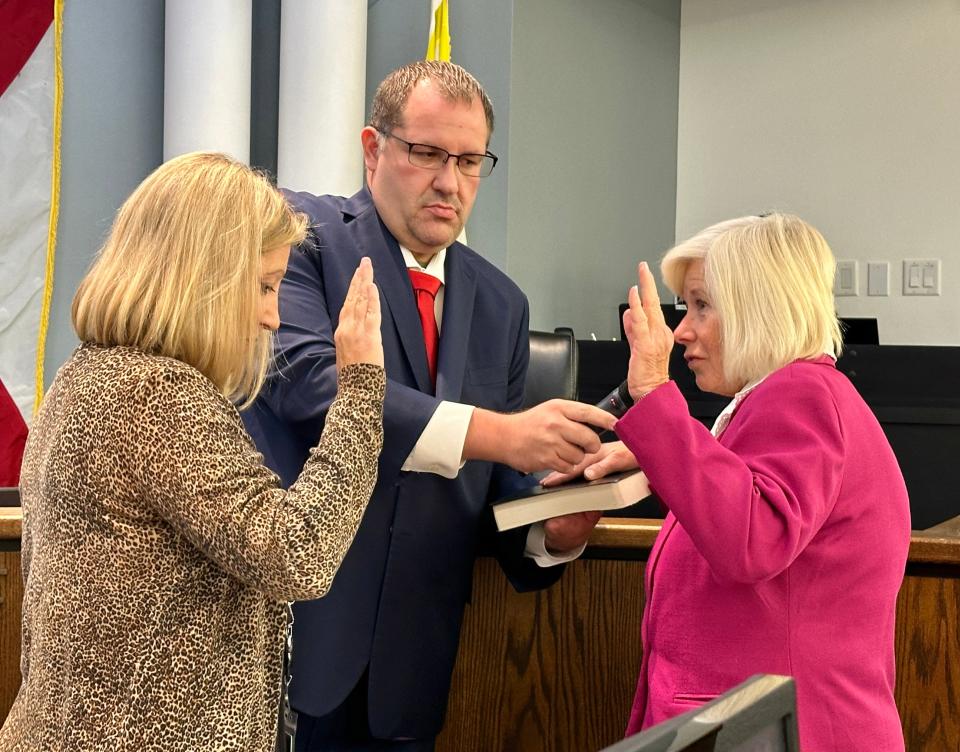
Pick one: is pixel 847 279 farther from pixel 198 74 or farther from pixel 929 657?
pixel 929 657

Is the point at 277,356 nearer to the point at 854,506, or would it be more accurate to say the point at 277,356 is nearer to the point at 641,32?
the point at 854,506

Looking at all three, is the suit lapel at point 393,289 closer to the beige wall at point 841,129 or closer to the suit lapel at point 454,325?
the suit lapel at point 454,325

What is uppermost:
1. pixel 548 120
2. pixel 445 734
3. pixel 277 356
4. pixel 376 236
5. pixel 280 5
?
pixel 280 5

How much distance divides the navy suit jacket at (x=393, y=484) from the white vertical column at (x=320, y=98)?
199 centimetres

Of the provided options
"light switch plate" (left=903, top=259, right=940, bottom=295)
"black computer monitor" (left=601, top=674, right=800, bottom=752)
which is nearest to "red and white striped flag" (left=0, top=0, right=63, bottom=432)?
"light switch plate" (left=903, top=259, right=940, bottom=295)

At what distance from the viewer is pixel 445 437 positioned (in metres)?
1.79

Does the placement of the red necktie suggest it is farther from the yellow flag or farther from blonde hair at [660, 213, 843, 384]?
the yellow flag

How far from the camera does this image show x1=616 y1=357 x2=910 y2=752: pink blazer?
147cm

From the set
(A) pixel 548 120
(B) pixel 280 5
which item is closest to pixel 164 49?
(B) pixel 280 5

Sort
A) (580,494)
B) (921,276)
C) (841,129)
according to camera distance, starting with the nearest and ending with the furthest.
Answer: (580,494), (921,276), (841,129)

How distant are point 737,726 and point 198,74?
11.8 ft

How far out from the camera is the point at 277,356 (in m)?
1.83

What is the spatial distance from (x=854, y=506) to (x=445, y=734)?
956mm

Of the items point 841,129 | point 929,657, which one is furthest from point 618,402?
point 841,129
